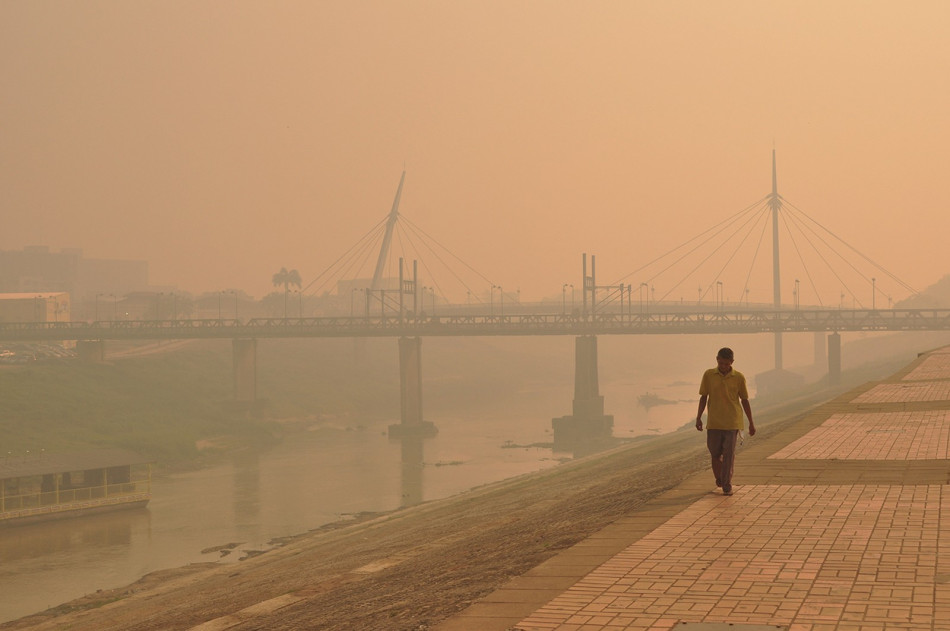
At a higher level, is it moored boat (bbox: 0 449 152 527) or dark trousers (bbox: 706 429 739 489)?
dark trousers (bbox: 706 429 739 489)

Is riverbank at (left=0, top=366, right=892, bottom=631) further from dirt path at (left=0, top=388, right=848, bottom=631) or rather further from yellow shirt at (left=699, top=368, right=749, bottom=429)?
yellow shirt at (left=699, top=368, right=749, bottom=429)

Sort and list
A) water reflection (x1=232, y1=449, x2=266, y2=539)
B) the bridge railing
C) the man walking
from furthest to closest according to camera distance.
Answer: the bridge railing < water reflection (x1=232, y1=449, x2=266, y2=539) < the man walking

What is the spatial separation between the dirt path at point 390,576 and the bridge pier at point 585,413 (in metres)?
52.6

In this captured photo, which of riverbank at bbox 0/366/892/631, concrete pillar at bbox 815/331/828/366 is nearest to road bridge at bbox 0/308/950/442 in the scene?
concrete pillar at bbox 815/331/828/366

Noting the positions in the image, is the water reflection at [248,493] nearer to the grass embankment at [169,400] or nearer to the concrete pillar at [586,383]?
the grass embankment at [169,400]

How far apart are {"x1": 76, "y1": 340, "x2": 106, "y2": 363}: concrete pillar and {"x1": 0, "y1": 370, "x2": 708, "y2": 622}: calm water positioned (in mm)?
30507

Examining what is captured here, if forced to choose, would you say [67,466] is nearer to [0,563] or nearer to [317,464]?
[0,563]

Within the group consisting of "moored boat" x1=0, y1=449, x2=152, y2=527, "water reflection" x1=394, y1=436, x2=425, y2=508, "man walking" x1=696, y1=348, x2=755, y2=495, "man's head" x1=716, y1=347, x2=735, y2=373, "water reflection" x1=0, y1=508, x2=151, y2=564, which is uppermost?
"man's head" x1=716, y1=347, x2=735, y2=373

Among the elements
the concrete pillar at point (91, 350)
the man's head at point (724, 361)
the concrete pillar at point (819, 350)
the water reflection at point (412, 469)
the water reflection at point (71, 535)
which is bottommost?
the water reflection at point (412, 469)

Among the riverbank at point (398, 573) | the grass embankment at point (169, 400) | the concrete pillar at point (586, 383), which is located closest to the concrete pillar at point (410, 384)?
the grass embankment at point (169, 400)

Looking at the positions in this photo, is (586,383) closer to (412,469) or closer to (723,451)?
(412,469)

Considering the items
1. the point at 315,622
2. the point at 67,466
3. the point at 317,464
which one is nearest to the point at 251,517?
the point at 67,466

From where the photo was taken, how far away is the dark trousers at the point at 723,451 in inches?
510

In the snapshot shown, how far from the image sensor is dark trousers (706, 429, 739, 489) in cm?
1295
